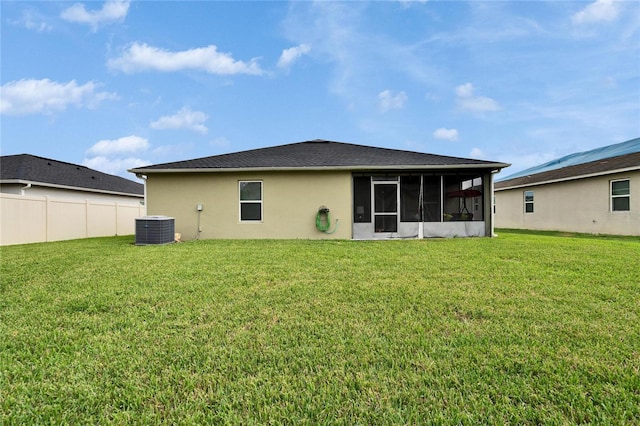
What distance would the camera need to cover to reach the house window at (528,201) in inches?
660

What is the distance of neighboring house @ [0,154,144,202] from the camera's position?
40.0 ft

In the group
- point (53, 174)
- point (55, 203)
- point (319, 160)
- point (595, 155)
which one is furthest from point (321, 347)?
point (595, 155)

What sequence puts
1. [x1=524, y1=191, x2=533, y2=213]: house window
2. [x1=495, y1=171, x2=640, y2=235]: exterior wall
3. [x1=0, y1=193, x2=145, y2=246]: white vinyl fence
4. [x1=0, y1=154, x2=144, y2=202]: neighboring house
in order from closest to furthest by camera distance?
1. [x1=0, y1=193, x2=145, y2=246]: white vinyl fence
2. [x1=495, y1=171, x2=640, y2=235]: exterior wall
3. [x1=0, y1=154, x2=144, y2=202]: neighboring house
4. [x1=524, y1=191, x2=533, y2=213]: house window

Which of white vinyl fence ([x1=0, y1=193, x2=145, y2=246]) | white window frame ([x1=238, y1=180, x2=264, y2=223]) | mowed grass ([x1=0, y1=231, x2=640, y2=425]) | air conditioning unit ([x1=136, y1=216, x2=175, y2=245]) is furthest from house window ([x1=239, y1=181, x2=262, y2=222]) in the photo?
white vinyl fence ([x1=0, y1=193, x2=145, y2=246])

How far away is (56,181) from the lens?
1366cm

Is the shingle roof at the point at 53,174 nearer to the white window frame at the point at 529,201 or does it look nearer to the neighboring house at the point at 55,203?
the neighboring house at the point at 55,203

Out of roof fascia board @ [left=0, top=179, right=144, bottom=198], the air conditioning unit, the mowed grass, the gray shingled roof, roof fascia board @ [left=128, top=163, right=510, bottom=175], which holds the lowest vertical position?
the mowed grass

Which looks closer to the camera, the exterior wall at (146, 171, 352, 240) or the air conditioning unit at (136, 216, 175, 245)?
the air conditioning unit at (136, 216, 175, 245)

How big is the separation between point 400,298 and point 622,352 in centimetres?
193

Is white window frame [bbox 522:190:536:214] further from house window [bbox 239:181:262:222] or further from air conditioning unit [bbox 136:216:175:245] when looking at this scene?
air conditioning unit [bbox 136:216:175:245]

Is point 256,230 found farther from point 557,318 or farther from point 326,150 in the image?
point 557,318

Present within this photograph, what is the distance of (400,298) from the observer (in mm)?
3723

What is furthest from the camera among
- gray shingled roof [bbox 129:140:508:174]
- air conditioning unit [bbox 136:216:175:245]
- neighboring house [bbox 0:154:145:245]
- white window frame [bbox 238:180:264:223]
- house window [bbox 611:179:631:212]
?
house window [bbox 611:179:631:212]

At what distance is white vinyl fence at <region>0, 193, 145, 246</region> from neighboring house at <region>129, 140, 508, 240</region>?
3607mm
